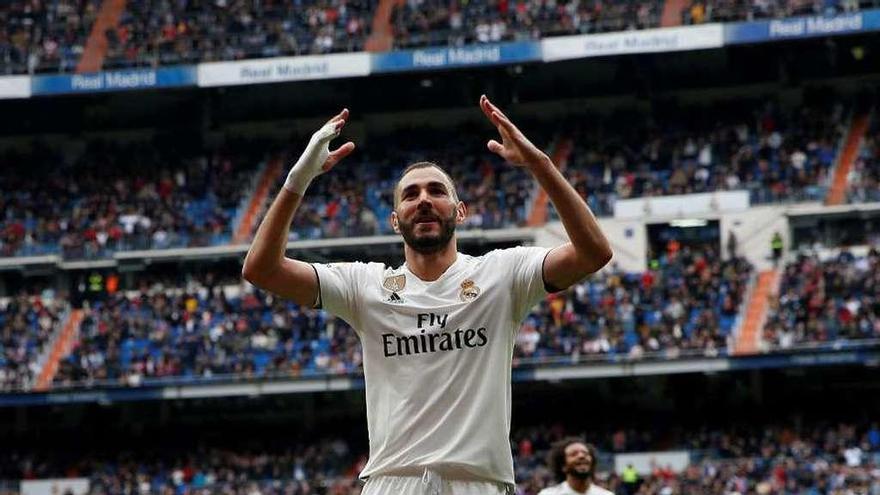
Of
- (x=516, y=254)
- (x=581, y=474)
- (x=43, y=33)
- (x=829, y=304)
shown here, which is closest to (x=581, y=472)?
(x=581, y=474)

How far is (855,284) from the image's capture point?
34.2 m

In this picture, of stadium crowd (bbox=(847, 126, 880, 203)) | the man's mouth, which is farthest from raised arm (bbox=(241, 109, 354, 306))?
stadium crowd (bbox=(847, 126, 880, 203))

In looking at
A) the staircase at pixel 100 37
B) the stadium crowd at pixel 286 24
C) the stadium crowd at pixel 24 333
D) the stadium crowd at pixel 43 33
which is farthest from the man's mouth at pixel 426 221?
the stadium crowd at pixel 43 33

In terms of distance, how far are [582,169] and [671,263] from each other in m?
4.14

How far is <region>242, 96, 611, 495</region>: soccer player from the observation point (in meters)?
6.05

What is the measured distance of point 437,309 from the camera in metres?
6.20

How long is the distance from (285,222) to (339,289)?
1.28 ft

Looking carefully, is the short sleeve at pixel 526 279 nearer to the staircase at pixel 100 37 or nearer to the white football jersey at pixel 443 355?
the white football jersey at pixel 443 355

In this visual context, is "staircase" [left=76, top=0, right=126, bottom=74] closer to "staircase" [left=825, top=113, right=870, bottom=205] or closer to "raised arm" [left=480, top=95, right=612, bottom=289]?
"staircase" [left=825, top=113, right=870, bottom=205]

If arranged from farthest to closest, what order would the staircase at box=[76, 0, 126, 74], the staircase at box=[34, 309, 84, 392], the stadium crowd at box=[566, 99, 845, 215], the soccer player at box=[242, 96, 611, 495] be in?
the staircase at box=[76, 0, 126, 74] < the stadium crowd at box=[566, 99, 845, 215] < the staircase at box=[34, 309, 84, 392] < the soccer player at box=[242, 96, 611, 495]

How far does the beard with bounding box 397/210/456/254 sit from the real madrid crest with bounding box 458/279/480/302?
0.17m

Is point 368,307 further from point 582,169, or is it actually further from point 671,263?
point 582,169

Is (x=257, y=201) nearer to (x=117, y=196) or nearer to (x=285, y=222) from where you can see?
(x=117, y=196)

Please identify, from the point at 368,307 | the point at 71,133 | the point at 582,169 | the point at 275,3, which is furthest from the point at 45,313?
the point at 368,307
